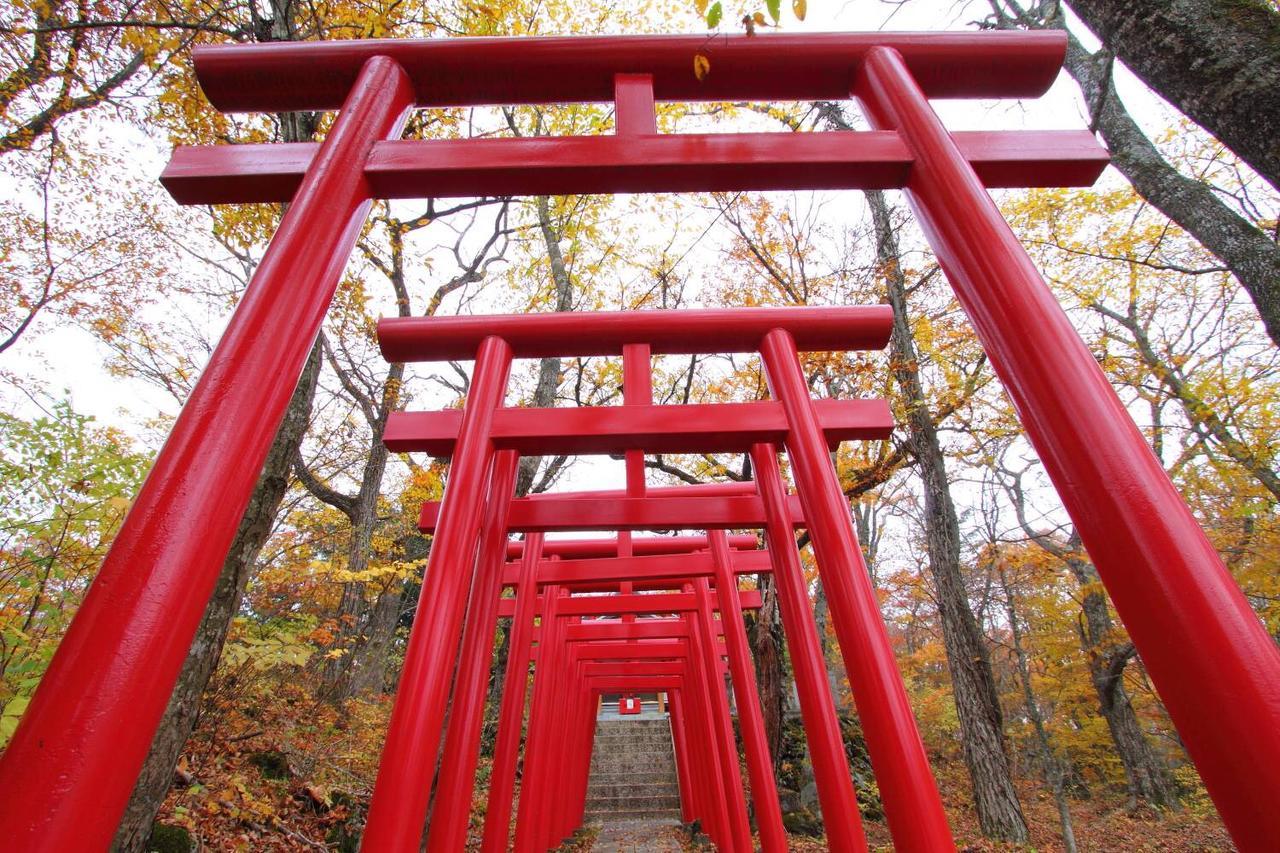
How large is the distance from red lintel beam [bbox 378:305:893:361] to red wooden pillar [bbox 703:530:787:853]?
299 cm

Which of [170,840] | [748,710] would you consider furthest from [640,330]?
[170,840]

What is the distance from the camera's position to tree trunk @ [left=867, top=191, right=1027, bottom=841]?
575 cm

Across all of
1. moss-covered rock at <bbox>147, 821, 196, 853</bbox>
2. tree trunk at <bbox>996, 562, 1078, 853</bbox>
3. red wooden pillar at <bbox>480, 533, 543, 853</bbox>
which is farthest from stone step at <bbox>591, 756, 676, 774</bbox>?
moss-covered rock at <bbox>147, 821, 196, 853</bbox>

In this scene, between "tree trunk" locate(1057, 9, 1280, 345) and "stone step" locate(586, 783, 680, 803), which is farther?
"stone step" locate(586, 783, 680, 803)

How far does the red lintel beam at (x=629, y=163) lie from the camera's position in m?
2.29

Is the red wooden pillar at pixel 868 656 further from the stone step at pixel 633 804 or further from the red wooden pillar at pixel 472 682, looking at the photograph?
the stone step at pixel 633 804

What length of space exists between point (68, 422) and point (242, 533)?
3.20m

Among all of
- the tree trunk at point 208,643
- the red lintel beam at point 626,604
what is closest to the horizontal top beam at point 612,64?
the tree trunk at point 208,643

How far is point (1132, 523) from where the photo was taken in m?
1.37

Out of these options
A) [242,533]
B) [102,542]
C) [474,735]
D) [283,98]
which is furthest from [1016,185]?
[102,542]

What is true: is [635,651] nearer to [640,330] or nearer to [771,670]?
[771,670]

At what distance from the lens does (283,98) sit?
255 centimetres

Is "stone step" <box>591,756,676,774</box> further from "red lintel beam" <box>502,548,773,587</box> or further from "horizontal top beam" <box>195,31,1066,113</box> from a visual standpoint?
"horizontal top beam" <box>195,31,1066,113</box>

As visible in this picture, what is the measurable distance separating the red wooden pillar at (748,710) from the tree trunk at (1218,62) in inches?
189
